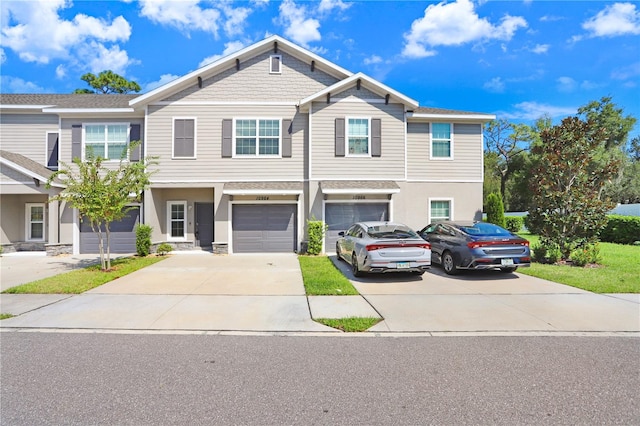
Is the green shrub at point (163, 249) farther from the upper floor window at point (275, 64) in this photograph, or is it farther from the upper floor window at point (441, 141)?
the upper floor window at point (441, 141)

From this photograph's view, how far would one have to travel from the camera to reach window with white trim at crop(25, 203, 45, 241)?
1566 cm

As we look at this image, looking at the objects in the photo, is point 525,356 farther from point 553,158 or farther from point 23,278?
point 23,278

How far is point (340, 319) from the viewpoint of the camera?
572cm

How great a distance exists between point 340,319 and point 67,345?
4108 mm

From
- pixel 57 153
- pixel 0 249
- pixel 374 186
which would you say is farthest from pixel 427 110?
pixel 0 249

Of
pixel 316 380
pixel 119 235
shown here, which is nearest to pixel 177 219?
pixel 119 235

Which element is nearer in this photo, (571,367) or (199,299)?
(571,367)

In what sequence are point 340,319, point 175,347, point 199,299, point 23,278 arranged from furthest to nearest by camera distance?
point 23,278 < point 199,299 < point 340,319 < point 175,347

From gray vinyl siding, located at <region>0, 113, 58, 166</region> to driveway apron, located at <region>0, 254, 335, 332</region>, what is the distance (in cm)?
1094

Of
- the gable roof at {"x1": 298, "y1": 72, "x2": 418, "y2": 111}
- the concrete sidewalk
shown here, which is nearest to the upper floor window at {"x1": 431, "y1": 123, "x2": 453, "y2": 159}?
the gable roof at {"x1": 298, "y1": 72, "x2": 418, "y2": 111}

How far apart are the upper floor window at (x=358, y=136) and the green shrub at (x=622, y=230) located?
13658 mm

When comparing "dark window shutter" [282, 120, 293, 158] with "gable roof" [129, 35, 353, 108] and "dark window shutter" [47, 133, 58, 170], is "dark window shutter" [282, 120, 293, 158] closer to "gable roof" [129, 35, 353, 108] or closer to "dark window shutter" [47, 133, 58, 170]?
"gable roof" [129, 35, 353, 108]

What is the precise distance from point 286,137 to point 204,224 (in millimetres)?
5667

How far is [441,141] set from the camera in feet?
50.2
